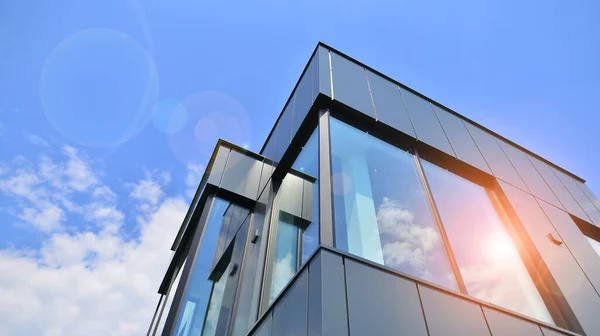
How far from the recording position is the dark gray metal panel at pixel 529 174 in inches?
337

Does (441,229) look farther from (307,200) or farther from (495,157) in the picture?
(495,157)

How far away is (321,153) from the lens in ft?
18.4

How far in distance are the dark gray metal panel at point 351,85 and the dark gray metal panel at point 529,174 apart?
461 cm

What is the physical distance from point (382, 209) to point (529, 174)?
Answer: 595 cm

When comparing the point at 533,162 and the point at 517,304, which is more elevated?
the point at 533,162

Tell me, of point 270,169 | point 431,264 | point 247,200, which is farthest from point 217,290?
point 431,264

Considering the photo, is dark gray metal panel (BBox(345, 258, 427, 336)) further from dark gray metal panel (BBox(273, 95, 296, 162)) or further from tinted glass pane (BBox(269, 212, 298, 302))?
dark gray metal panel (BBox(273, 95, 296, 162))

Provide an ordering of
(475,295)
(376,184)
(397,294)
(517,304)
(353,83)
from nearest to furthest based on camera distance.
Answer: (397,294)
(475,295)
(517,304)
(376,184)
(353,83)

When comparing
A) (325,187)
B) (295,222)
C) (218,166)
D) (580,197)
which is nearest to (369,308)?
(325,187)

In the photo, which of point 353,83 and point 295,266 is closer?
point 295,266

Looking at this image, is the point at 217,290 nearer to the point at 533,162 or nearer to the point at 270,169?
the point at 270,169

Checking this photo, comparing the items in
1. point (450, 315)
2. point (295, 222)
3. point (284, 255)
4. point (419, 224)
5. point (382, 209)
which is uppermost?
point (295, 222)

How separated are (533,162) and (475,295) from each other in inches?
270

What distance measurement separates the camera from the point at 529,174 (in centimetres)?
907
